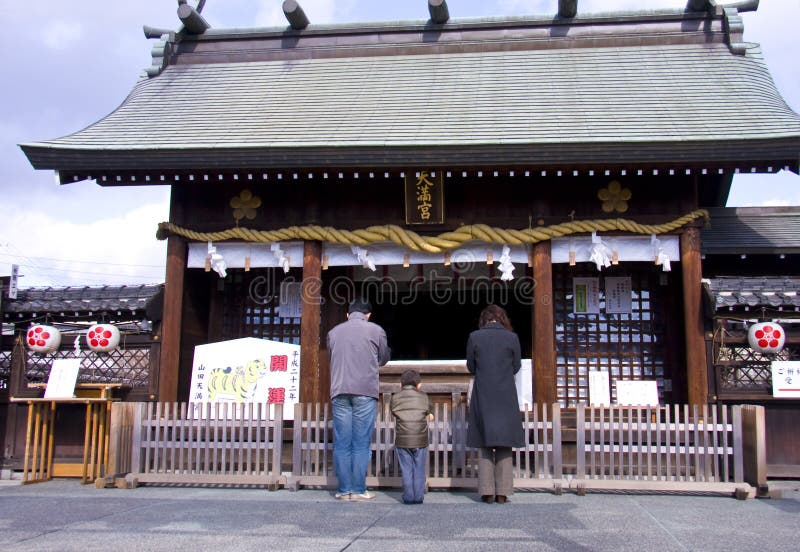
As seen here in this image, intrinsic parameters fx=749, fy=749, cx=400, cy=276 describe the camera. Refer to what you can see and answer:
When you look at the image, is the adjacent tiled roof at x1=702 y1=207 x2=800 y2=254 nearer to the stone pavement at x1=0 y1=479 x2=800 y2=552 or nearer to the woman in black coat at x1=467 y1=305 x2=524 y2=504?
the stone pavement at x1=0 y1=479 x2=800 y2=552

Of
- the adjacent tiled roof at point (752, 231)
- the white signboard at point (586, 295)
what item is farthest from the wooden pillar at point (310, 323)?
the adjacent tiled roof at point (752, 231)

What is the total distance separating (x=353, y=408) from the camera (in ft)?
23.2

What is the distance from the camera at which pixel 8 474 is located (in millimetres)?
9750

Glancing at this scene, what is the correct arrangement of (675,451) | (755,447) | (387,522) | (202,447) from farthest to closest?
1. (202,447)
2. (675,451)
3. (755,447)
4. (387,522)

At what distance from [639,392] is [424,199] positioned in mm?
3716

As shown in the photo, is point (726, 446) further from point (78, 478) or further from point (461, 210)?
point (78, 478)

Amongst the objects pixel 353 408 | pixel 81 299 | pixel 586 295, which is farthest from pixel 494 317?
pixel 81 299

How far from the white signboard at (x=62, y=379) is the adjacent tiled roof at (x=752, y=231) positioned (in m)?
8.48

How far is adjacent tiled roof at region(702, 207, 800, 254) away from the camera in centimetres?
1073

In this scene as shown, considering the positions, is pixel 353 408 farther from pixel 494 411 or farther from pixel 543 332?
pixel 543 332

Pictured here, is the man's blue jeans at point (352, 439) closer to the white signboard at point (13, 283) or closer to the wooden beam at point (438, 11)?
the white signboard at point (13, 283)

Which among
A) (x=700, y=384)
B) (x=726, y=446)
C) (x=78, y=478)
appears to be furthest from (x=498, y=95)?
(x=78, y=478)

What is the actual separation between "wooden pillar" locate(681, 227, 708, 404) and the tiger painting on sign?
5.22 m

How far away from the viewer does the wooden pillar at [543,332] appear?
9.39 metres
